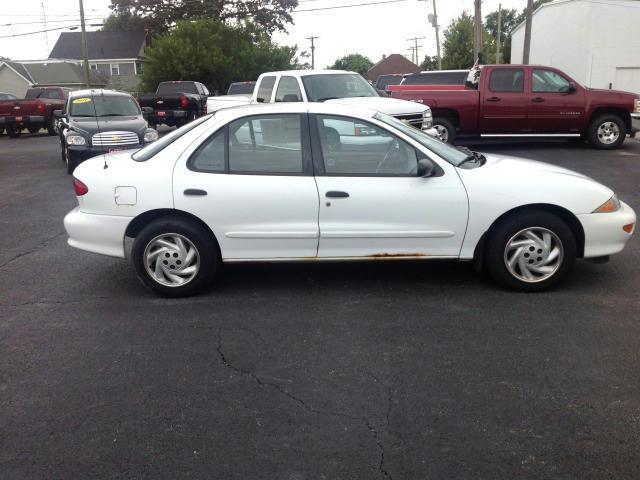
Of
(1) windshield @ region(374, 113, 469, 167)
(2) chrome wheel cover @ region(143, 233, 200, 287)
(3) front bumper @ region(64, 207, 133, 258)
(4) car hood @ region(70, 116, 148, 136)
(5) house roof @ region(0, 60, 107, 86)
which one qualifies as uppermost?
(5) house roof @ region(0, 60, 107, 86)

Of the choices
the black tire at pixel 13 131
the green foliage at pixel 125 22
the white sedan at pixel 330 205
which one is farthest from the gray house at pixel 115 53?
the white sedan at pixel 330 205

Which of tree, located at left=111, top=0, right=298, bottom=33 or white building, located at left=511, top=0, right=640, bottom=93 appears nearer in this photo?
white building, located at left=511, top=0, right=640, bottom=93

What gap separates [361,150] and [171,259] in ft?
5.91

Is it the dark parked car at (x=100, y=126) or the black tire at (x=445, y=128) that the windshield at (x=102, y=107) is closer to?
the dark parked car at (x=100, y=126)

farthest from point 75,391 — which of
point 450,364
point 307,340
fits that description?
point 450,364

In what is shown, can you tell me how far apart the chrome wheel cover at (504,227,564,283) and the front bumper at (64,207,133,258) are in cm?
311

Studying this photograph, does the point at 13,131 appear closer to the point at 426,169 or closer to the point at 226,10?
the point at 426,169

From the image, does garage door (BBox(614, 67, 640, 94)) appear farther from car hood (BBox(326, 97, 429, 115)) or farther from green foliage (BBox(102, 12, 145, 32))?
green foliage (BBox(102, 12, 145, 32))

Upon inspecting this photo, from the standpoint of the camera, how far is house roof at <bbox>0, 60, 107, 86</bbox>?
60.3m

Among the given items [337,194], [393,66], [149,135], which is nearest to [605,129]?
[149,135]

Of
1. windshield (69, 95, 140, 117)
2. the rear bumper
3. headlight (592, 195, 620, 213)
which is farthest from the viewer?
the rear bumper

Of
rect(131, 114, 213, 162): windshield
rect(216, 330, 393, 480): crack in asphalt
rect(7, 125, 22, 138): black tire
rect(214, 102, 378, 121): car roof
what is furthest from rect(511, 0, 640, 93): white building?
rect(216, 330, 393, 480): crack in asphalt

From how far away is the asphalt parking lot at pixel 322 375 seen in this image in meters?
3.29

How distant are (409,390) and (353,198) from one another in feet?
6.42
